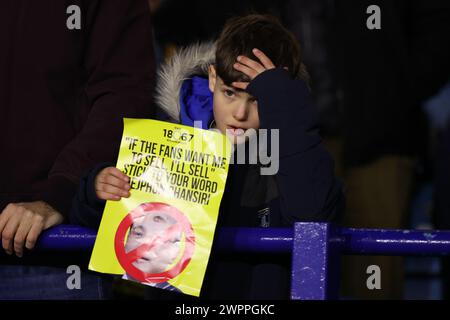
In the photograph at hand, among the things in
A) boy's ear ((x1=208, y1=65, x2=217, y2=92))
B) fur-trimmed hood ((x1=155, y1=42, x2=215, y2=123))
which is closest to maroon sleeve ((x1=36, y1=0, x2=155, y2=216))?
fur-trimmed hood ((x1=155, y1=42, x2=215, y2=123))

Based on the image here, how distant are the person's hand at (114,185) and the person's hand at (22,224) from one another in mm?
169

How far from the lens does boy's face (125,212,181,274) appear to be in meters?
2.63

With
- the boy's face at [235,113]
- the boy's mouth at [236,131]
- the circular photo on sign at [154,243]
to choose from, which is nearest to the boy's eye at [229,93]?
the boy's face at [235,113]

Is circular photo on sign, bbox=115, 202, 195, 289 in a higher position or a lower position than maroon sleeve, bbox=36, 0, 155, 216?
lower

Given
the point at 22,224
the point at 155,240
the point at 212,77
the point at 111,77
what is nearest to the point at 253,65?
the point at 212,77

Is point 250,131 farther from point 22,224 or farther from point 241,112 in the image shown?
point 22,224

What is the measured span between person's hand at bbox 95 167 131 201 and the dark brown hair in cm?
51

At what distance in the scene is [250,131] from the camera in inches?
119

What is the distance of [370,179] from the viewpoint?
219 inches

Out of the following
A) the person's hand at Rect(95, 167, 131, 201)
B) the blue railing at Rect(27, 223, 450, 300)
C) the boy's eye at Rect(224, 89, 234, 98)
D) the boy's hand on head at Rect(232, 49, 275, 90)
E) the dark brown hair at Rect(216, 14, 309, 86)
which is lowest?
the blue railing at Rect(27, 223, 450, 300)

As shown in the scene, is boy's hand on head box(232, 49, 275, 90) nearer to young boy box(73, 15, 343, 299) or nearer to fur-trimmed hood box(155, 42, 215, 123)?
young boy box(73, 15, 343, 299)

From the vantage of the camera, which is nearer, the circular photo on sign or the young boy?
the circular photo on sign

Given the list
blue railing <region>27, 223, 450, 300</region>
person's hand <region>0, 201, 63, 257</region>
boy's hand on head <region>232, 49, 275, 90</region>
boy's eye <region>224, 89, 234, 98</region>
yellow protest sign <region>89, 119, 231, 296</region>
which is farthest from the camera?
boy's eye <region>224, 89, 234, 98</region>

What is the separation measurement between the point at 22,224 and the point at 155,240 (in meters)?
0.36
